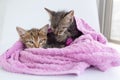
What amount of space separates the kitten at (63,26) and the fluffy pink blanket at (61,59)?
11 cm

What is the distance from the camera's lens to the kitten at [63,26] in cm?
103

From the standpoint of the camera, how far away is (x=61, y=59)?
90 cm

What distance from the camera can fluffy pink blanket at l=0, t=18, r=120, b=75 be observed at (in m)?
0.85

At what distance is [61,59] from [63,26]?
194mm

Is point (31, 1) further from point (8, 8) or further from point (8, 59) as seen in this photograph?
point (8, 59)

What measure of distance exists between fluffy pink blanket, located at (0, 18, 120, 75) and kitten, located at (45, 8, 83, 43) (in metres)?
0.11

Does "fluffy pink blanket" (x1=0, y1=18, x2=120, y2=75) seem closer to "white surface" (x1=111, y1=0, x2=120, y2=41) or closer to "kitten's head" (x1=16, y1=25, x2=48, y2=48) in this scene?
"kitten's head" (x1=16, y1=25, x2=48, y2=48)

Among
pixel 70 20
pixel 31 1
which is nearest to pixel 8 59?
pixel 70 20

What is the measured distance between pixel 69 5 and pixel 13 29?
394 mm

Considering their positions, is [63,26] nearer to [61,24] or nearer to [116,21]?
[61,24]

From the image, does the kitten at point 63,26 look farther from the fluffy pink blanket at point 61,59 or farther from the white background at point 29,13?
the white background at point 29,13

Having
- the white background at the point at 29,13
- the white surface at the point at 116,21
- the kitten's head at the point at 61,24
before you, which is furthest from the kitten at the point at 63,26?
the white surface at the point at 116,21

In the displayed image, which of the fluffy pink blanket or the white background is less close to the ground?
the white background

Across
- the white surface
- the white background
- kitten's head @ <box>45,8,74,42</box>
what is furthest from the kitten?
the white surface
